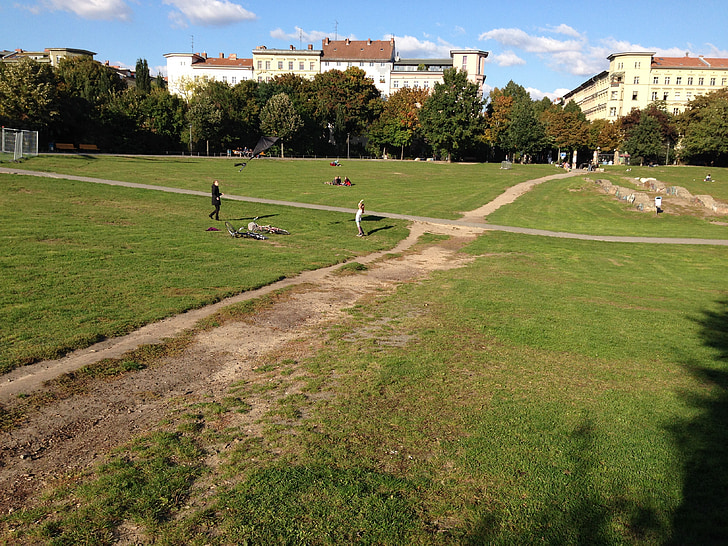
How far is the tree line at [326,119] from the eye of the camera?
74.4m

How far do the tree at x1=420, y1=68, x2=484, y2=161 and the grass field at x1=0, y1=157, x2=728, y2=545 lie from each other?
76.3 meters

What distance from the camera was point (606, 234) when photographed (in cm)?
3438

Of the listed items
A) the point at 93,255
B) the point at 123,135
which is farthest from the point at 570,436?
the point at 123,135

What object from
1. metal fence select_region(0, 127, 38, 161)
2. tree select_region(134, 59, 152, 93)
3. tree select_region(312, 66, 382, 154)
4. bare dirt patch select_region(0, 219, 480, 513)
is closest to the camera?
bare dirt patch select_region(0, 219, 480, 513)

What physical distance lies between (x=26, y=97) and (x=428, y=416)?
249 ft

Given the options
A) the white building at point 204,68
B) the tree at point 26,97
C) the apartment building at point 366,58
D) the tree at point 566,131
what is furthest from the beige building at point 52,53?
the tree at point 566,131

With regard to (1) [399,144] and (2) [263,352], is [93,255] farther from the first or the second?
(1) [399,144]

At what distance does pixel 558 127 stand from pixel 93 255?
100886 millimetres

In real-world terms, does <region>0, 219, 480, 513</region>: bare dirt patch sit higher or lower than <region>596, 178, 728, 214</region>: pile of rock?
lower

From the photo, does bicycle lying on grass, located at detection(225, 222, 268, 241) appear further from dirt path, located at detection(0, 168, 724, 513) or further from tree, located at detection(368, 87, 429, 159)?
tree, located at detection(368, 87, 429, 159)

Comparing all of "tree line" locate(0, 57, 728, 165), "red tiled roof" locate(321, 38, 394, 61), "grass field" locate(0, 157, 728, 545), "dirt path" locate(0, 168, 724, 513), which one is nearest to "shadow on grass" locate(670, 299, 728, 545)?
"grass field" locate(0, 157, 728, 545)

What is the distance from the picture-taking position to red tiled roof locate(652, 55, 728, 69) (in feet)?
443

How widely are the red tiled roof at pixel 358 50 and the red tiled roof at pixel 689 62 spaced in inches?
2770

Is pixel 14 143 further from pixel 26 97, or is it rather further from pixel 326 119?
pixel 326 119
